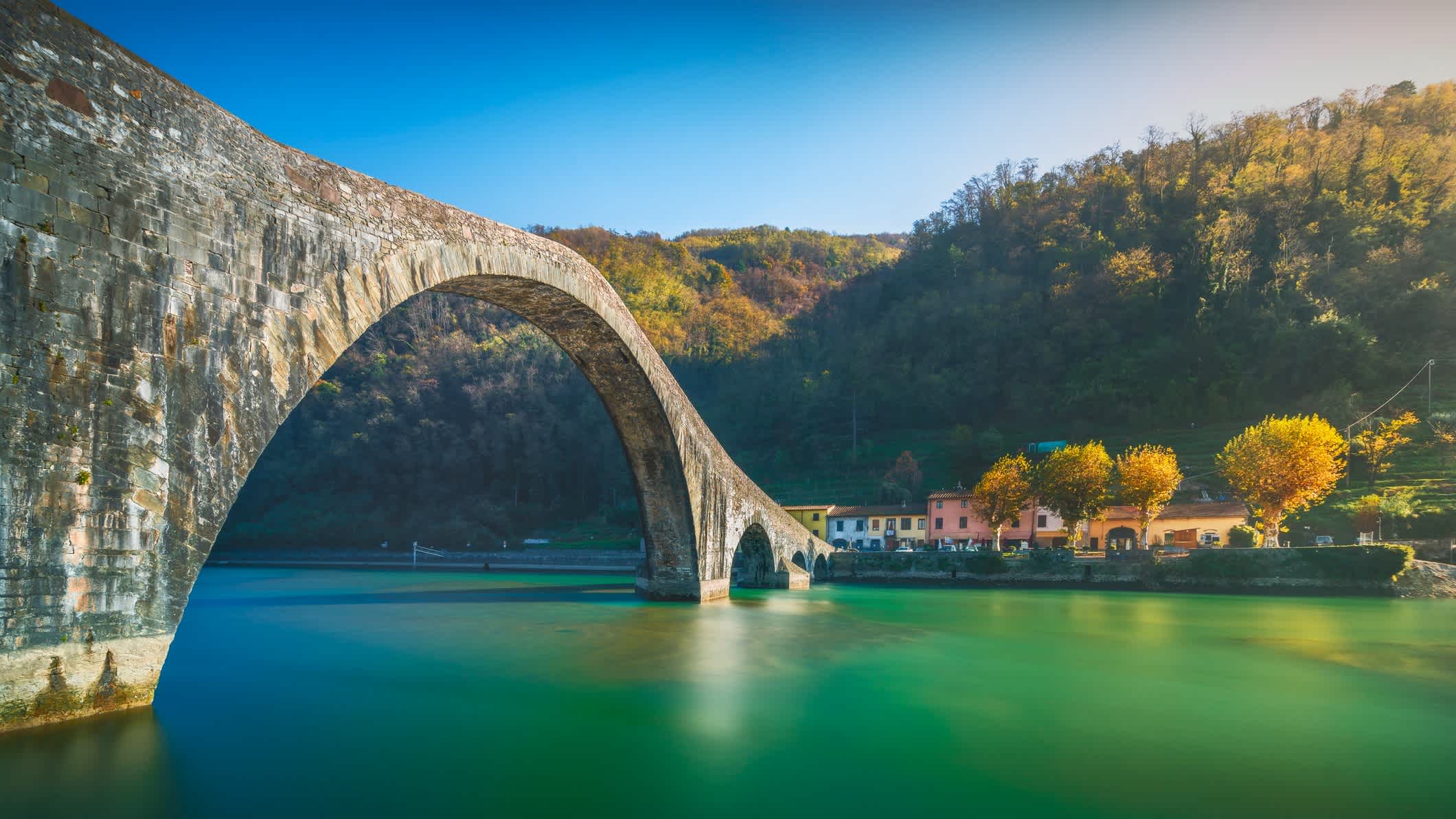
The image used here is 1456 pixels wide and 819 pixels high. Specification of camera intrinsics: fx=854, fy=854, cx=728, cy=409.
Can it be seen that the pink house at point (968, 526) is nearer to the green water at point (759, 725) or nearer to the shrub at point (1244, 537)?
the shrub at point (1244, 537)

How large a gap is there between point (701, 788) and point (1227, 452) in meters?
37.4

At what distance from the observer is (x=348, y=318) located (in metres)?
11.0

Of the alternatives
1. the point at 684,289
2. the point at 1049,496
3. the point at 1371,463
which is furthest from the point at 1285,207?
the point at 684,289

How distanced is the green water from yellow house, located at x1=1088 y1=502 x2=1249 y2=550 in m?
18.9

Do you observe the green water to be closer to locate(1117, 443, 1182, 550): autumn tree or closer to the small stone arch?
the small stone arch

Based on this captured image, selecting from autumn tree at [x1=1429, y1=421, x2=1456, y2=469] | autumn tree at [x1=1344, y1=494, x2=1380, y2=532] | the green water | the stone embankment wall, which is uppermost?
autumn tree at [x1=1429, y1=421, x2=1456, y2=469]

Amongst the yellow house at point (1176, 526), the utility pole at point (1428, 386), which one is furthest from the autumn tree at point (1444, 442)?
the yellow house at point (1176, 526)

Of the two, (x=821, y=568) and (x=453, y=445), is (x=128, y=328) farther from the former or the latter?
(x=453, y=445)

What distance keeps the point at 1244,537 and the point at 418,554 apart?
148 feet

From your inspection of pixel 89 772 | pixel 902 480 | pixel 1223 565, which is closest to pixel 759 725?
pixel 89 772

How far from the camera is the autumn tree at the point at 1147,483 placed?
121 feet

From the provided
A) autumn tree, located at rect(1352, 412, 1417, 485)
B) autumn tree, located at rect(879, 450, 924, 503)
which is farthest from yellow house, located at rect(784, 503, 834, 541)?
autumn tree, located at rect(1352, 412, 1417, 485)

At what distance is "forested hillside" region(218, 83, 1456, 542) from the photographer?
5500 centimetres

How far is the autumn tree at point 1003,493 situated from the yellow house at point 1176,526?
14.3ft
